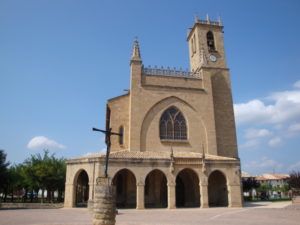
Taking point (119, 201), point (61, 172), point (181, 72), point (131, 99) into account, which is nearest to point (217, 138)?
point (181, 72)

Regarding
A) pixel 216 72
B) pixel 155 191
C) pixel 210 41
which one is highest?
pixel 210 41

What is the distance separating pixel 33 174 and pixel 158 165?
17083 mm

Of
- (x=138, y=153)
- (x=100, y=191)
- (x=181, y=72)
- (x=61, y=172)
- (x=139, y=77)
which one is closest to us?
(x=100, y=191)

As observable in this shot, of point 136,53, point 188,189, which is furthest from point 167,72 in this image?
point 188,189

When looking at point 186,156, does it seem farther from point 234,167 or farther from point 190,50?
point 190,50

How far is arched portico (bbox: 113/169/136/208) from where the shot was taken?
2358cm

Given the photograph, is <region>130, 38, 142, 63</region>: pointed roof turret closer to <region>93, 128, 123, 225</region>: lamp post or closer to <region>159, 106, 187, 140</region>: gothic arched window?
<region>159, 106, 187, 140</region>: gothic arched window

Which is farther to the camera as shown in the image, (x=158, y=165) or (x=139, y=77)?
(x=139, y=77)

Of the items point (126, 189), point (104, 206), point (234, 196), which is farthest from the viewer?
point (126, 189)

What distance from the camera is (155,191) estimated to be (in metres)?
24.3

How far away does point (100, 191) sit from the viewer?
9.52 metres

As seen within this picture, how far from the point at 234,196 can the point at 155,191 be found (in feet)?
22.9

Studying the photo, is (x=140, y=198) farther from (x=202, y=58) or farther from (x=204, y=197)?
(x=202, y=58)

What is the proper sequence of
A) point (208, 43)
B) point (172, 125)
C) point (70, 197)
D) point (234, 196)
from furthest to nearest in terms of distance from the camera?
point (208, 43) < point (172, 125) < point (234, 196) < point (70, 197)
